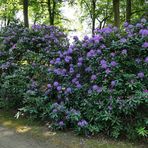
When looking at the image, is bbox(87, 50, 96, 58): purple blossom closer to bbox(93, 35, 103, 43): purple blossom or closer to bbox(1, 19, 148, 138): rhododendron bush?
bbox(1, 19, 148, 138): rhododendron bush

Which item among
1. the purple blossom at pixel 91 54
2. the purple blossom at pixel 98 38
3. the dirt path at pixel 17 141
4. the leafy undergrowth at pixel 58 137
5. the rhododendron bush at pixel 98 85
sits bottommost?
the dirt path at pixel 17 141

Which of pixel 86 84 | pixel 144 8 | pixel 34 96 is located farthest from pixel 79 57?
pixel 144 8

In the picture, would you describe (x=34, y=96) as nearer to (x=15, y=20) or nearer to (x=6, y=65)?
(x=6, y=65)

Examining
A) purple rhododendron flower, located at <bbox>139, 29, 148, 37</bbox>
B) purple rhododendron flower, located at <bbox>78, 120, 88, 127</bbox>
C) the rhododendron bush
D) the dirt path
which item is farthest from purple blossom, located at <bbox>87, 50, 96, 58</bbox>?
the dirt path

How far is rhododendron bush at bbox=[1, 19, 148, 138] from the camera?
11.1 feet

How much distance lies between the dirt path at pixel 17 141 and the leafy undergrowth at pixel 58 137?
0.09m

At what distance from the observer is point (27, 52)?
5.17 m

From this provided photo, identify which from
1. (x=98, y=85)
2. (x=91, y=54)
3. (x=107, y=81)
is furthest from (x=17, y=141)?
(x=91, y=54)

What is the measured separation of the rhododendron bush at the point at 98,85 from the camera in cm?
337

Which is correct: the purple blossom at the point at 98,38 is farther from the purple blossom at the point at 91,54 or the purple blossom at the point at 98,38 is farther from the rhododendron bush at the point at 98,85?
the purple blossom at the point at 91,54

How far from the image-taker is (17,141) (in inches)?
142

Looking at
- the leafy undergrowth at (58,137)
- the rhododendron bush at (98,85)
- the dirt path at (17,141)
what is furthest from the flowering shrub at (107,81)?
the dirt path at (17,141)

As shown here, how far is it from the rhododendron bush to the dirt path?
42cm

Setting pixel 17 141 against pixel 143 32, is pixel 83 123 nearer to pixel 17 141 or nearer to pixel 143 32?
pixel 17 141
